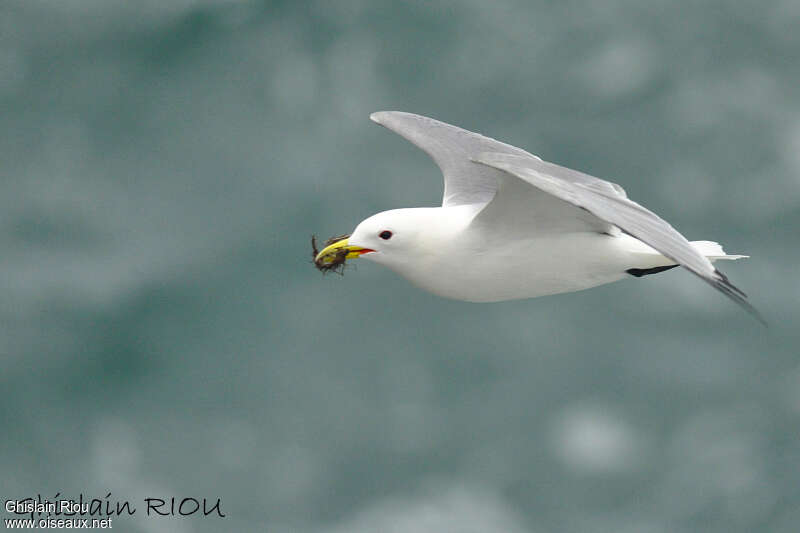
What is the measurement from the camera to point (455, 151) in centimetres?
1116

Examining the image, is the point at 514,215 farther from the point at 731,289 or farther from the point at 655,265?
the point at 731,289

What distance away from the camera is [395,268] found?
953 cm

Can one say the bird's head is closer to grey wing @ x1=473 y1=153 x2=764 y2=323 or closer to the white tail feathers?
grey wing @ x1=473 y1=153 x2=764 y2=323

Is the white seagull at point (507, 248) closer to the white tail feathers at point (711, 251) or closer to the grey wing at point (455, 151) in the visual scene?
the white tail feathers at point (711, 251)

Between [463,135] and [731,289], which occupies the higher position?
[463,135]

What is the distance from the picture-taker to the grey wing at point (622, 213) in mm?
7504

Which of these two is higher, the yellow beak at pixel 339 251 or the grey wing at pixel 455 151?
the grey wing at pixel 455 151

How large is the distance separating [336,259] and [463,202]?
52.1 inches

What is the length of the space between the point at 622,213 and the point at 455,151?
313cm

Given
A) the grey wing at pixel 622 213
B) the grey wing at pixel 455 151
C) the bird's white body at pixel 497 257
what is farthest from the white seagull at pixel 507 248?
the grey wing at pixel 455 151

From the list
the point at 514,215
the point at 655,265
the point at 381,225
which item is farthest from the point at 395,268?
the point at 655,265

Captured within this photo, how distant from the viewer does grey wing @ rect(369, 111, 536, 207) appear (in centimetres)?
1052

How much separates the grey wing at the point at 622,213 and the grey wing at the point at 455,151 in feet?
3.76

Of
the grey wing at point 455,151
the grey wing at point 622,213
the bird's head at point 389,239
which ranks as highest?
the grey wing at point 455,151
